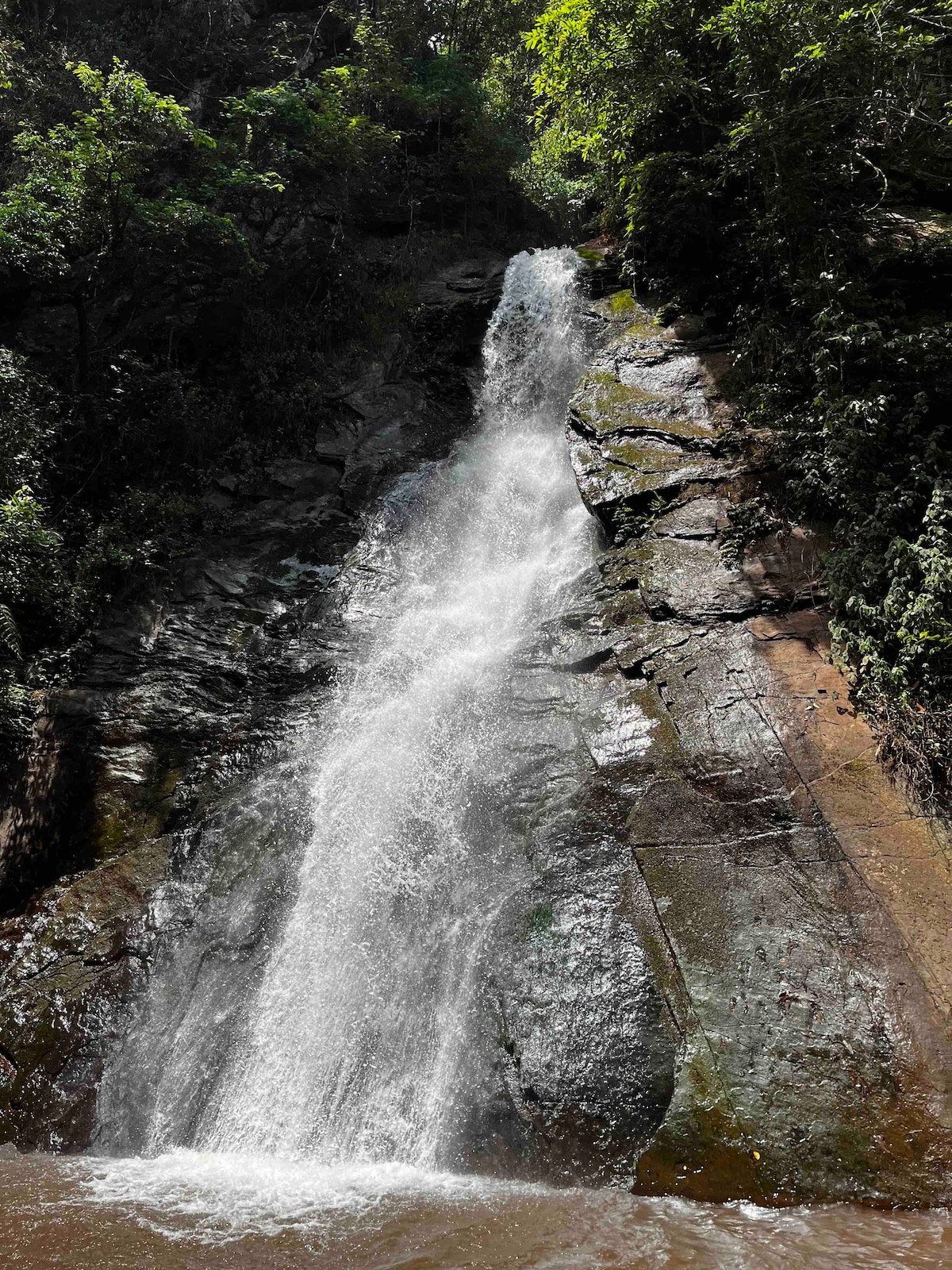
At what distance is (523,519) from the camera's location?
37.0ft

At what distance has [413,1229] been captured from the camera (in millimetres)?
3877

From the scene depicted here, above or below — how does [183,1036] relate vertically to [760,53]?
below

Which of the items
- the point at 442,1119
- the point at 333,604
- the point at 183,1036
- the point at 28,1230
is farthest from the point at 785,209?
the point at 28,1230

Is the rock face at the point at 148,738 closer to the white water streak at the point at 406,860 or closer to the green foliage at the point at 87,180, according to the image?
the white water streak at the point at 406,860

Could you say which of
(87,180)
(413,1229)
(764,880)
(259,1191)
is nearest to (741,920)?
(764,880)

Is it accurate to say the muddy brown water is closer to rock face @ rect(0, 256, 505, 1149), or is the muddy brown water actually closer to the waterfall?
the waterfall

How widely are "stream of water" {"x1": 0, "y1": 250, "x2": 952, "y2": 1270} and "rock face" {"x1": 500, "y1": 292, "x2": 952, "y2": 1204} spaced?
0.33m

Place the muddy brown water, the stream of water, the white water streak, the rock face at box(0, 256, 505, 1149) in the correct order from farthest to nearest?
the rock face at box(0, 256, 505, 1149)
the white water streak
the stream of water
the muddy brown water

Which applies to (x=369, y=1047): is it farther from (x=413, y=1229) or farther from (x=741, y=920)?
(x=741, y=920)

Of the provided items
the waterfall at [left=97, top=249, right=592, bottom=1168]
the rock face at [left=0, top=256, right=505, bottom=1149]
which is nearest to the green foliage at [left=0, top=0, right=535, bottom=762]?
the rock face at [left=0, top=256, right=505, bottom=1149]

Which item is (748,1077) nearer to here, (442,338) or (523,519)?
(523,519)

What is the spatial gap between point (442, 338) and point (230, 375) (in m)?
4.42

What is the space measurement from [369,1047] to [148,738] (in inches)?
185

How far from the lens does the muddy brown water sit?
345 cm
